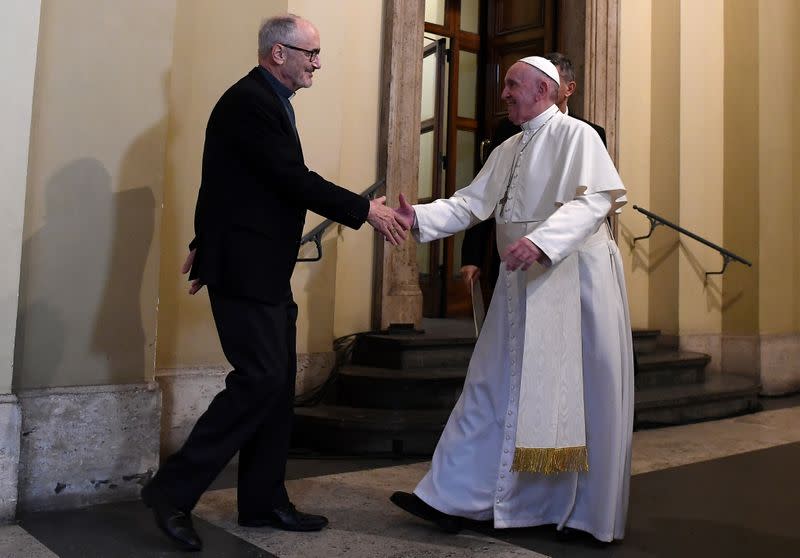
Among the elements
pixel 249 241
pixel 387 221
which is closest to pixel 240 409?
pixel 249 241

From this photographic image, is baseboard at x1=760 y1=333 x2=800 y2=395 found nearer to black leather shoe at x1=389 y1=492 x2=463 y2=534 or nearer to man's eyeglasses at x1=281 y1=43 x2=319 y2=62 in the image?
black leather shoe at x1=389 y1=492 x2=463 y2=534

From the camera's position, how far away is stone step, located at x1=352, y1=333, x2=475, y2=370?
4.90 m

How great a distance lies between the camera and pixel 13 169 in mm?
3074

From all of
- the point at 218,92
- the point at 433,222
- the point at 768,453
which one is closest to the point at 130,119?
the point at 218,92

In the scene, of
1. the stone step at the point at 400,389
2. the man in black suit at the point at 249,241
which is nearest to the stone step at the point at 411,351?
the stone step at the point at 400,389

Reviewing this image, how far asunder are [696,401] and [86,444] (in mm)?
4011

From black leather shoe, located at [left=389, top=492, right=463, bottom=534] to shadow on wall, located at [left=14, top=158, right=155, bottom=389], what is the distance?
1.28m

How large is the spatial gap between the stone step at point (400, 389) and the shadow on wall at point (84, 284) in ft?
4.94

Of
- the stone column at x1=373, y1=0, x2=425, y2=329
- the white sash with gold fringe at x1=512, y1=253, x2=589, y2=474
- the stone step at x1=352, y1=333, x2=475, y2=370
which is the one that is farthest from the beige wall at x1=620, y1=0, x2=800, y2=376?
the white sash with gold fringe at x1=512, y1=253, x2=589, y2=474

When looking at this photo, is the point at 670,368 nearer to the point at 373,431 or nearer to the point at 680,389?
the point at 680,389

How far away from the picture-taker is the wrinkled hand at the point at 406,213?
306cm

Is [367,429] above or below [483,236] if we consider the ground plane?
below

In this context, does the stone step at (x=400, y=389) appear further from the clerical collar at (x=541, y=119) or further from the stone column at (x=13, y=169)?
the stone column at (x=13, y=169)

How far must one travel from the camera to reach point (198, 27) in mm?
4176
